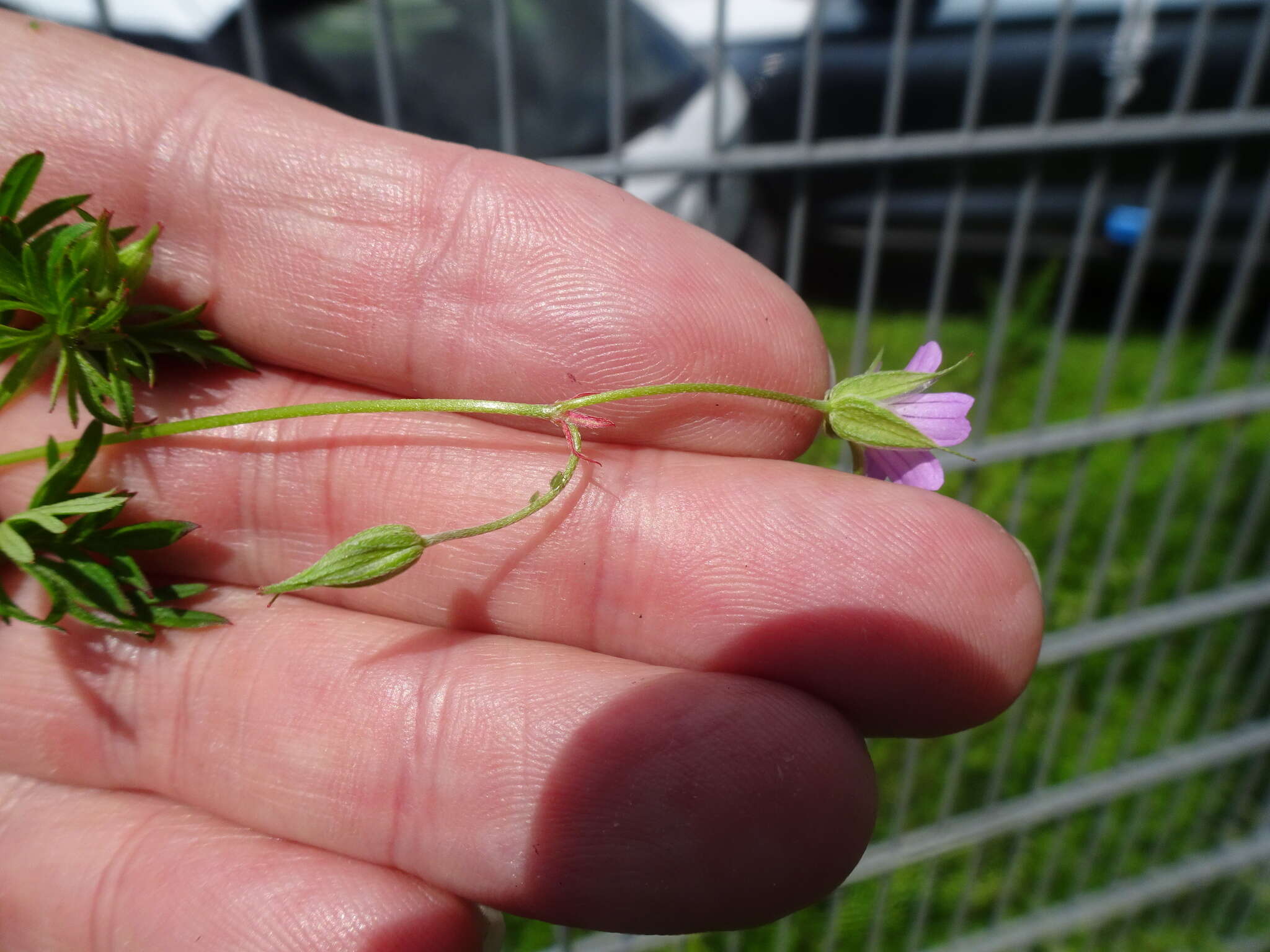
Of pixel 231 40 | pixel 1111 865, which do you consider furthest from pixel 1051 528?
pixel 231 40

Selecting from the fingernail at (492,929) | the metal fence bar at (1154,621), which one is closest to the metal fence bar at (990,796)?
the metal fence bar at (1154,621)

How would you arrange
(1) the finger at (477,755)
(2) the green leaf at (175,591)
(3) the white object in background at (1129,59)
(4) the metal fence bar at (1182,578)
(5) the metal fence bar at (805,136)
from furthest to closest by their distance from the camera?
(4) the metal fence bar at (1182,578)
(3) the white object in background at (1129,59)
(5) the metal fence bar at (805,136)
(2) the green leaf at (175,591)
(1) the finger at (477,755)

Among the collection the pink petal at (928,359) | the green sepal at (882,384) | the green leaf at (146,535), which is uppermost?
the pink petal at (928,359)

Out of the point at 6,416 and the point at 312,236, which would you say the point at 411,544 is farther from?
the point at 6,416

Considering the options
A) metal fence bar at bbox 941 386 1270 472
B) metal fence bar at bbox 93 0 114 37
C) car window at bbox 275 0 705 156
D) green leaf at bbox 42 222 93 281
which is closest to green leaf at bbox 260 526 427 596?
green leaf at bbox 42 222 93 281

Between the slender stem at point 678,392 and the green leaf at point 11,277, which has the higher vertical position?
the green leaf at point 11,277

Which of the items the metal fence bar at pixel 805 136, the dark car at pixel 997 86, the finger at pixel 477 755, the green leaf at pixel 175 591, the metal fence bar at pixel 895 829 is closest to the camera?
the finger at pixel 477 755

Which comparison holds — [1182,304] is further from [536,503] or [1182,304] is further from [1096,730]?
[536,503]

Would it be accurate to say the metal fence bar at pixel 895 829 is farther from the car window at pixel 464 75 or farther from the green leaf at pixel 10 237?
the green leaf at pixel 10 237
